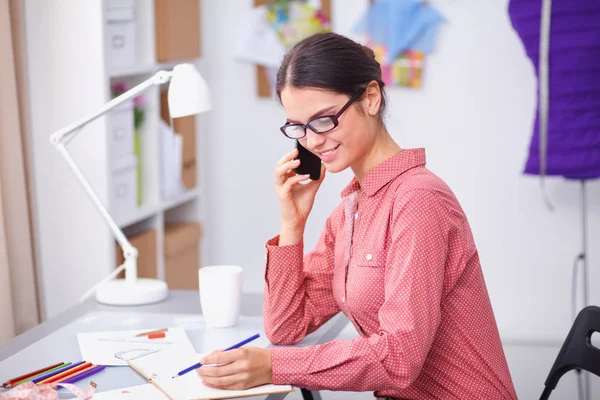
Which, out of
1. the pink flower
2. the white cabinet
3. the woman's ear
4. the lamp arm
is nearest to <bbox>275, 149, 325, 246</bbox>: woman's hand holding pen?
the woman's ear

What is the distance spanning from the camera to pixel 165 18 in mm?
2986

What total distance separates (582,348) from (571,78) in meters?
1.42

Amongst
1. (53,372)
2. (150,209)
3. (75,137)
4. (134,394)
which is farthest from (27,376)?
(150,209)

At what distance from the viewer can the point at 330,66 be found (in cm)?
155

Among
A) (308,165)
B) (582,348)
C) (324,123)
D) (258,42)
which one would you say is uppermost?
(258,42)

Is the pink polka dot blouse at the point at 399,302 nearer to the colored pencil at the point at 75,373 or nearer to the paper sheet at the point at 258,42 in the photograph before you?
the colored pencil at the point at 75,373

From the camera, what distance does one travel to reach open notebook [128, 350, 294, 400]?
4.40 feet

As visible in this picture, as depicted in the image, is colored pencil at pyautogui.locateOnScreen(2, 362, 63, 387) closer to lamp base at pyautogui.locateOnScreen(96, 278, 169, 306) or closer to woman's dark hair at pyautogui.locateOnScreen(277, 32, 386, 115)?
lamp base at pyautogui.locateOnScreen(96, 278, 169, 306)

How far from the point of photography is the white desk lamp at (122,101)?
1.89 meters

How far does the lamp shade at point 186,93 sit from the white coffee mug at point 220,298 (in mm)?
361

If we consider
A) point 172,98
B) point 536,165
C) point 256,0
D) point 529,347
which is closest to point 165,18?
point 256,0

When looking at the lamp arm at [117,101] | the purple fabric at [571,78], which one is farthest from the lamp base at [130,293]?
the purple fabric at [571,78]

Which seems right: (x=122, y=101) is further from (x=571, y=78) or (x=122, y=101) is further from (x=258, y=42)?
(x=258, y=42)

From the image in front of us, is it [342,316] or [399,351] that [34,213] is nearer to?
[342,316]
